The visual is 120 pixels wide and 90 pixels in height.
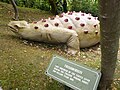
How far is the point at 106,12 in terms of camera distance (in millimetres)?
1985

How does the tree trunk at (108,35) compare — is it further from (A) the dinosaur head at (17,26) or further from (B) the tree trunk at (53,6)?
(B) the tree trunk at (53,6)

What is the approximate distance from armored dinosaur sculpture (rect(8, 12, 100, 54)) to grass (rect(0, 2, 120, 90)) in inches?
3.8

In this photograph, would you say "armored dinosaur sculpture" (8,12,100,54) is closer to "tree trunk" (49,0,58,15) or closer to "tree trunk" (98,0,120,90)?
"tree trunk" (98,0,120,90)

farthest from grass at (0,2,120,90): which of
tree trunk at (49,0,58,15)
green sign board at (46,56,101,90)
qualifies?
tree trunk at (49,0,58,15)

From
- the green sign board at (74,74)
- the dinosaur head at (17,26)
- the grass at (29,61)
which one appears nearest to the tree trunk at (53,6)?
the grass at (29,61)

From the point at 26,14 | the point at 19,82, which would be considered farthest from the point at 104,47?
the point at 26,14

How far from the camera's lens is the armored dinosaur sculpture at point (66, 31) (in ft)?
11.3

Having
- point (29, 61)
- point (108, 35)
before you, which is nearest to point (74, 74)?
point (108, 35)

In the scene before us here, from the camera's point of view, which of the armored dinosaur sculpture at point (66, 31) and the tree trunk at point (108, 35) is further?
the armored dinosaur sculpture at point (66, 31)

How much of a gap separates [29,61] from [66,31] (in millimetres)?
625

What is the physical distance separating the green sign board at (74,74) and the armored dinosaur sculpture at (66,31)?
0.88 meters

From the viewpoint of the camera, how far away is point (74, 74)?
94.7 inches

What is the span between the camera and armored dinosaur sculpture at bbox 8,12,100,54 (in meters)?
3.43

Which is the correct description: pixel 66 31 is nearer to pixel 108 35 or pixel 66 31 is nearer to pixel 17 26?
pixel 17 26
